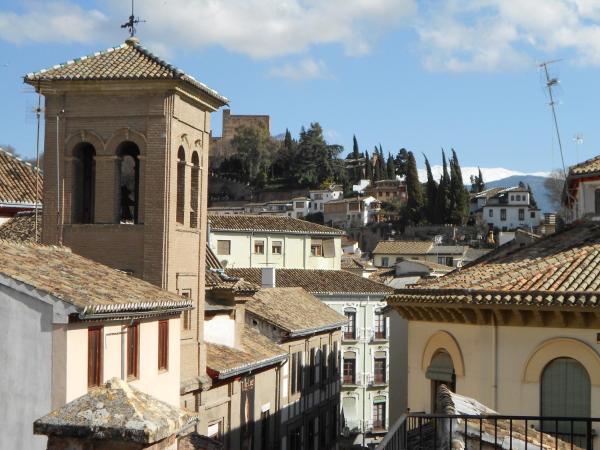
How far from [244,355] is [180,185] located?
21.4ft

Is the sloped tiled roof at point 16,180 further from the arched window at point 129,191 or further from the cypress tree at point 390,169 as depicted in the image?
the cypress tree at point 390,169

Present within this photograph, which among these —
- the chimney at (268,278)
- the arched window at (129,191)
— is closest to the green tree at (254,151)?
the chimney at (268,278)

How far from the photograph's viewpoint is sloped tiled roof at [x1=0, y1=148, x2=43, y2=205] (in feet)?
107

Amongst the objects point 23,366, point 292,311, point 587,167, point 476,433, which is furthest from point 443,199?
point 476,433

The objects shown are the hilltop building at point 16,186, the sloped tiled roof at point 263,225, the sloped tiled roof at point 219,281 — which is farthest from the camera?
the sloped tiled roof at point 263,225

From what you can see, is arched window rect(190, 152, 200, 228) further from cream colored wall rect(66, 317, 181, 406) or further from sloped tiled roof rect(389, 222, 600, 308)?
A: sloped tiled roof rect(389, 222, 600, 308)

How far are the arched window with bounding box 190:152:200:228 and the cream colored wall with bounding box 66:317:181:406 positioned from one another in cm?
415

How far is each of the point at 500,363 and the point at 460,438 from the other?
9.44 m

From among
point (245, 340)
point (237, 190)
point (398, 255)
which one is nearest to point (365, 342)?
point (245, 340)

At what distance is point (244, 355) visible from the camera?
2762 cm

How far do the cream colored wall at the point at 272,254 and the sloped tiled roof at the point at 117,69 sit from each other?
33836 millimetres

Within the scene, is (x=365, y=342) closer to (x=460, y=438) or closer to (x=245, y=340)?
(x=245, y=340)

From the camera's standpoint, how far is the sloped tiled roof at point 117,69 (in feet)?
70.7

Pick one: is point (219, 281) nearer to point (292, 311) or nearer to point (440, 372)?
point (440, 372)
